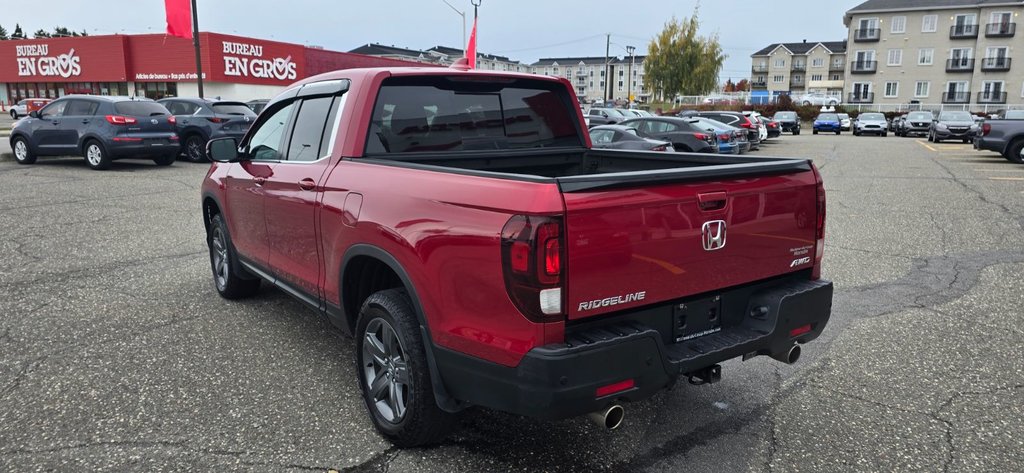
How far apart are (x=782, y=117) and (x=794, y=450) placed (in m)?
41.0

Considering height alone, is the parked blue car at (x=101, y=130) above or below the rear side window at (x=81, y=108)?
below

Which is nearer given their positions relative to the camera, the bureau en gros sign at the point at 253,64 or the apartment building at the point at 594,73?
the bureau en gros sign at the point at 253,64

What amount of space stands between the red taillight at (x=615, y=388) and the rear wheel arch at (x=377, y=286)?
26.8 inches

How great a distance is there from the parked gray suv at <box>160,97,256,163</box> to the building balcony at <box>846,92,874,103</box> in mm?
68683

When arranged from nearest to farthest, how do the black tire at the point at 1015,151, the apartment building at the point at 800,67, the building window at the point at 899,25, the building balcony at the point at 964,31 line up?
the black tire at the point at 1015,151 < the building balcony at the point at 964,31 < the building window at the point at 899,25 < the apartment building at the point at 800,67

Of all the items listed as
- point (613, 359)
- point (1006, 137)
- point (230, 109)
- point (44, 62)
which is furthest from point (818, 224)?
point (44, 62)

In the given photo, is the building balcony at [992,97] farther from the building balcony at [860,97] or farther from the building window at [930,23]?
the building balcony at [860,97]

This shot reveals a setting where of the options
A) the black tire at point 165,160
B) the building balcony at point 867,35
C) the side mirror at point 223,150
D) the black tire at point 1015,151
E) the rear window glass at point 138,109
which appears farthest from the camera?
the building balcony at point 867,35

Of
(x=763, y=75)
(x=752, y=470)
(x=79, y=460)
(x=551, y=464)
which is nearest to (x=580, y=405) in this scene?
(x=551, y=464)

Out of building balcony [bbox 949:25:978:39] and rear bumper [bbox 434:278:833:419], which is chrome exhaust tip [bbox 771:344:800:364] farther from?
building balcony [bbox 949:25:978:39]

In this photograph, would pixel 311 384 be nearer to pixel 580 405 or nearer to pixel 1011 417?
pixel 580 405

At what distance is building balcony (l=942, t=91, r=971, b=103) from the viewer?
66.4 m

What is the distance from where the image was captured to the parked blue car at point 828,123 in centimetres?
4265

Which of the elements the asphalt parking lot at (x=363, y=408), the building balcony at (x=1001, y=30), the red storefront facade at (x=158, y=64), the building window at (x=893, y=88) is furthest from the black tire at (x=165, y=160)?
the building balcony at (x=1001, y=30)
